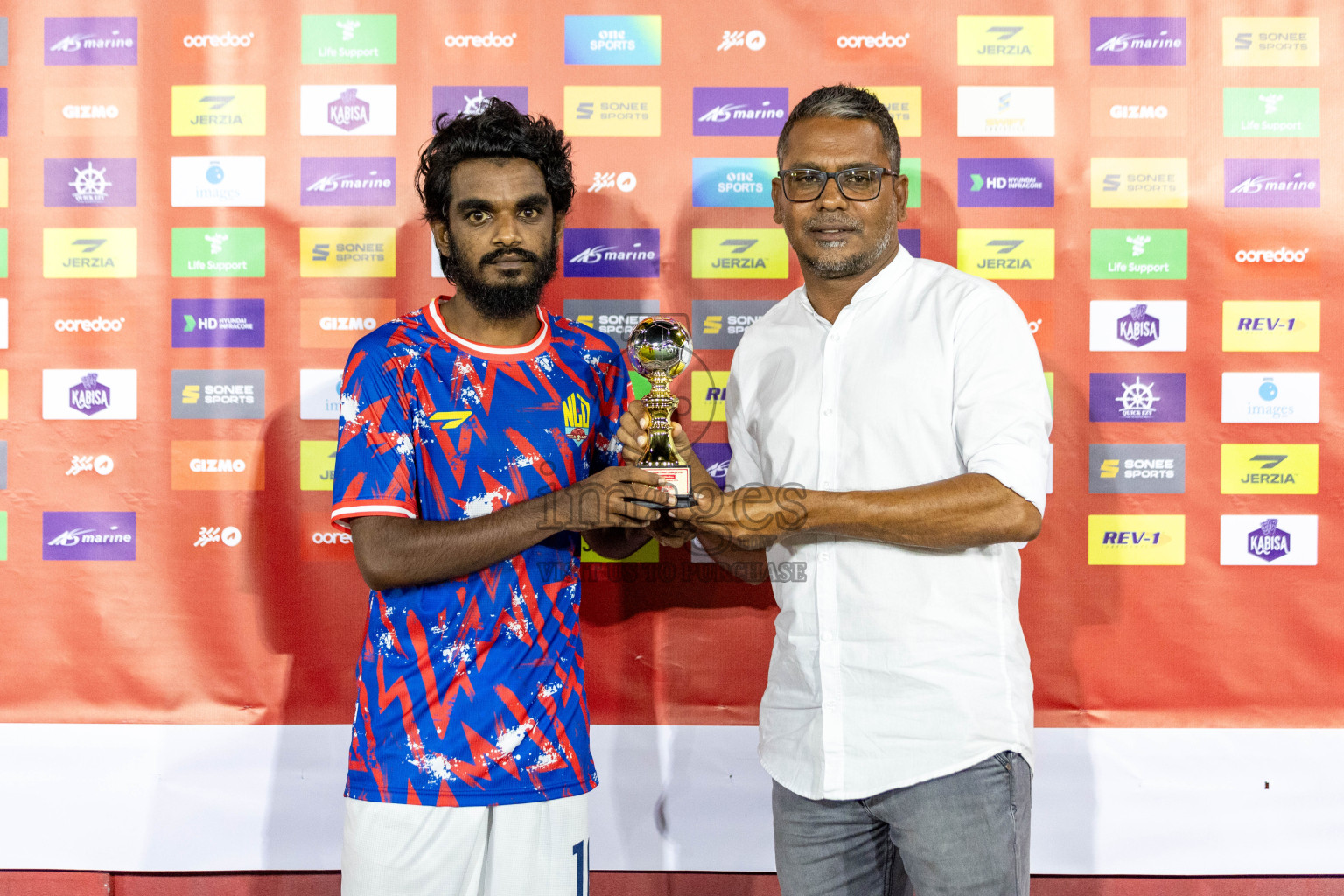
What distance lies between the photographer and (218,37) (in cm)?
248

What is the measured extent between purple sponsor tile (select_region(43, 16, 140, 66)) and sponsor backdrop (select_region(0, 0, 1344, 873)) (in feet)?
0.04

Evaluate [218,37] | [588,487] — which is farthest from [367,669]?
[218,37]

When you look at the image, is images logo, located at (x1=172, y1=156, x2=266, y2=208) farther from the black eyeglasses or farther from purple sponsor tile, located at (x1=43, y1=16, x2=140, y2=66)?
the black eyeglasses

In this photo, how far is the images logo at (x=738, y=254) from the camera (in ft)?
8.07

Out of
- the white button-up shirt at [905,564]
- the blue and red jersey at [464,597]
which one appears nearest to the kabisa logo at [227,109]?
the blue and red jersey at [464,597]

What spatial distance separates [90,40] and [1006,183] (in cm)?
258

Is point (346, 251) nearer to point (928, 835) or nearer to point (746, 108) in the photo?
point (746, 108)

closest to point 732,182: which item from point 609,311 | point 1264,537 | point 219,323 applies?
point 609,311

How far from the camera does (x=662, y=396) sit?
1.73 m

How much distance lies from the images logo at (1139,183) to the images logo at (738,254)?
2.90 feet

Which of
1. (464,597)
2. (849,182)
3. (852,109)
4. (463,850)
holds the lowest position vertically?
(463,850)

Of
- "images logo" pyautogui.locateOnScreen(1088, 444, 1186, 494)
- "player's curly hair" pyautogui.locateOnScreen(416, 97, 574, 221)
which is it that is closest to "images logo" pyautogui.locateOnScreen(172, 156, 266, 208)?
"player's curly hair" pyautogui.locateOnScreen(416, 97, 574, 221)

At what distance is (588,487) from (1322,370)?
6.98 feet

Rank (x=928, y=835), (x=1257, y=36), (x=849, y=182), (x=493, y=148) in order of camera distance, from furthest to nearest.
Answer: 1. (x=1257, y=36)
2. (x=493, y=148)
3. (x=849, y=182)
4. (x=928, y=835)
